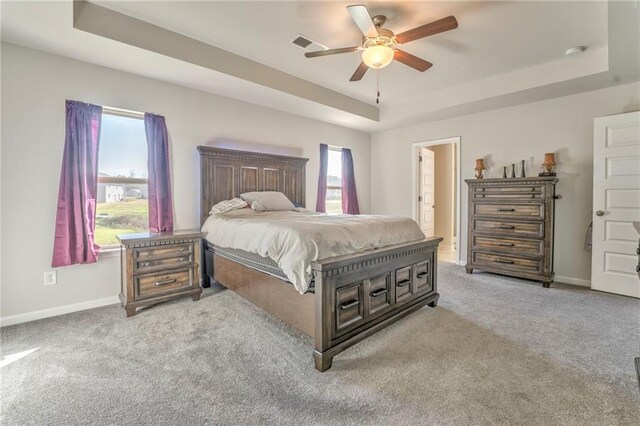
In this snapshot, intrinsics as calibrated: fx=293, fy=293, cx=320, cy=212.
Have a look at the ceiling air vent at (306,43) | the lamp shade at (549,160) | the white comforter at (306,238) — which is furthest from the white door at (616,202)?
the ceiling air vent at (306,43)

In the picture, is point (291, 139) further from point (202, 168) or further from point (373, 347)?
point (373, 347)

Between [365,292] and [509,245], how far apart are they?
2804mm

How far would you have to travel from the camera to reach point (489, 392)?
1688 millimetres

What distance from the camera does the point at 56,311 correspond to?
2.82 metres

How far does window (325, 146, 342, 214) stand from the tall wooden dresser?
2.30 metres

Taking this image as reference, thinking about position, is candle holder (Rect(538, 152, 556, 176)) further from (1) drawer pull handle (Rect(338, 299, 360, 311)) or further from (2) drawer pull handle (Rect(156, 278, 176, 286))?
(2) drawer pull handle (Rect(156, 278, 176, 286))

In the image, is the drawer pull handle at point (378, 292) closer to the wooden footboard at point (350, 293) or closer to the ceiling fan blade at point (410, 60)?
the wooden footboard at point (350, 293)

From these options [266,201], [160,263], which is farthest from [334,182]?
[160,263]

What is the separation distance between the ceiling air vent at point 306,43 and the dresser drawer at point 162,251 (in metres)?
2.39

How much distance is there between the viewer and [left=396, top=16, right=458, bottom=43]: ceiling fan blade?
2096mm

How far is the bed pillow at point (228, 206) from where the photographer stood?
12.0ft

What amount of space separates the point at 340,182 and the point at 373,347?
12.7ft

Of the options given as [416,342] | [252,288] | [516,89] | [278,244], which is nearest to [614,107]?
[516,89]

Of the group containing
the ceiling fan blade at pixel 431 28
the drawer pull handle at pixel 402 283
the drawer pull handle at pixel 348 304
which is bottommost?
the drawer pull handle at pixel 348 304
